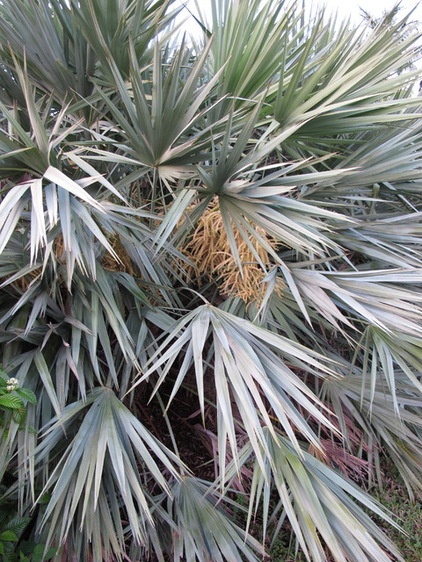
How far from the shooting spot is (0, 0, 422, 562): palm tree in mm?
1596

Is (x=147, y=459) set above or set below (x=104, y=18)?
below

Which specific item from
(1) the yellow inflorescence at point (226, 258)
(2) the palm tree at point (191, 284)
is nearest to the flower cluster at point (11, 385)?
(2) the palm tree at point (191, 284)

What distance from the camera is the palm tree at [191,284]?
1596 mm

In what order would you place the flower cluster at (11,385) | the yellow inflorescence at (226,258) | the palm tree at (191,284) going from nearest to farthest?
1. the flower cluster at (11,385)
2. the palm tree at (191,284)
3. the yellow inflorescence at (226,258)

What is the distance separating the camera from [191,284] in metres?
2.51

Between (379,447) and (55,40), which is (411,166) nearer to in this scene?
(379,447)

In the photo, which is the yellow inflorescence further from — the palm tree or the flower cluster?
the flower cluster

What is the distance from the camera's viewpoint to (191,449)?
252 cm

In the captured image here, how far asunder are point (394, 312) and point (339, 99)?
0.87 m

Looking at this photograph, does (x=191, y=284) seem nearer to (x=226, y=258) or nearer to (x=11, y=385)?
(x=226, y=258)

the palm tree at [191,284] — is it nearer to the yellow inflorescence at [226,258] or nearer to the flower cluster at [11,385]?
the yellow inflorescence at [226,258]

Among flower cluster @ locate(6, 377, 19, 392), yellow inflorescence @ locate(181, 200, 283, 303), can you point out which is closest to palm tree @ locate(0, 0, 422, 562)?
yellow inflorescence @ locate(181, 200, 283, 303)

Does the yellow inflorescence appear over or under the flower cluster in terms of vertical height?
over

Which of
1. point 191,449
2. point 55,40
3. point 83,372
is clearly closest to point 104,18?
point 55,40
